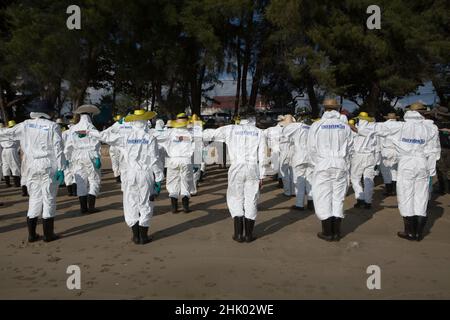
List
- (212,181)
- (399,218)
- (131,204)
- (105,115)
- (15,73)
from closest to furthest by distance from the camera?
(131,204) < (399,218) < (212,181) < (15,73) < (105,115)

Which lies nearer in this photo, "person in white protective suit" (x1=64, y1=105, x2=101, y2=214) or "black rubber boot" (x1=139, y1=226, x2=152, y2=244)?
"black rubber boot" (x1=139, y1=226, x2=152, y2=244)

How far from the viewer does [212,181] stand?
1259 centimetres

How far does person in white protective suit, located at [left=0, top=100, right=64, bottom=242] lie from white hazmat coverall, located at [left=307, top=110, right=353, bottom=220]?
4.05 m

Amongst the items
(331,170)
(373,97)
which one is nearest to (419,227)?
(331,170)

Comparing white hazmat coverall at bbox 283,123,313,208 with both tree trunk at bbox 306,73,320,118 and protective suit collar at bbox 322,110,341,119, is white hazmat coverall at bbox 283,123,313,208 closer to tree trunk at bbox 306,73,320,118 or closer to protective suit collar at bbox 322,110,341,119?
protective suit collar at bbox 322,110,341,119

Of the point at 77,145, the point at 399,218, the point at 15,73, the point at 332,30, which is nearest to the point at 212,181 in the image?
the point at 77,145

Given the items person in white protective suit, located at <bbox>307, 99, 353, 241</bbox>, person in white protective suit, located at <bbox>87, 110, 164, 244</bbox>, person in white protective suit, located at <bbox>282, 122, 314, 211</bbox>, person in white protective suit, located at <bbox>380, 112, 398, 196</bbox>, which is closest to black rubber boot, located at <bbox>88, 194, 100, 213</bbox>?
person in white protective suit, located at <bbox>87, 110, 164, 244</bbox>

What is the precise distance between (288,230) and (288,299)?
2.84m

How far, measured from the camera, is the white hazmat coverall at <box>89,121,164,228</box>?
6.17m

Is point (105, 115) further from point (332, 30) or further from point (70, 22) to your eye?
point (332, 30)

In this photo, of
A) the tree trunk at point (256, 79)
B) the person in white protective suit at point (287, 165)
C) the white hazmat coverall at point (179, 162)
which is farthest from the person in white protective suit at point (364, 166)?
the tree trunk at point (256, 79)

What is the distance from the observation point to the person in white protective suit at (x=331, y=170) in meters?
6.39

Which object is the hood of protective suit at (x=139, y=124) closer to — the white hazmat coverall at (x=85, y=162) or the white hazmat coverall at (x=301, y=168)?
the white hazmat coverall at (x=85, y=162)

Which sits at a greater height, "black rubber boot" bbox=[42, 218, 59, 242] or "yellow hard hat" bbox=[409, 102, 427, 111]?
"yellow hard hat" bbox=[409, 102, 427, 111]
